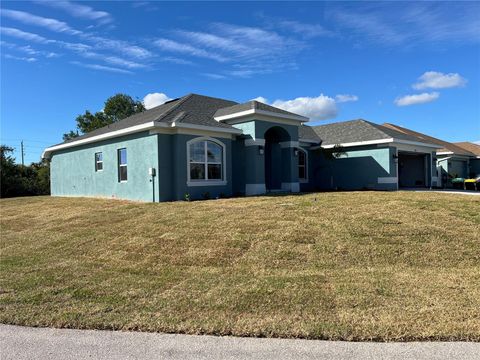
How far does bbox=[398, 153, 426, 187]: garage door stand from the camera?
91.1 feet

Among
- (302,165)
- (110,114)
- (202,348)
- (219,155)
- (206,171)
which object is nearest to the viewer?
(202,348)

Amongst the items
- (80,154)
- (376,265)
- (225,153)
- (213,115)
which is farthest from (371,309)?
(80,154)

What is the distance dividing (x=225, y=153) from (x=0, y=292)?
40.3ft

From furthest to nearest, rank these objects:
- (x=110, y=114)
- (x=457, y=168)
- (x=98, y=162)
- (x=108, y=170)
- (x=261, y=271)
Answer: (x=110, y=114)
(x=457, y=168)
(x=98, y=162)
(x=108, y=170)
(x=261, y=271)

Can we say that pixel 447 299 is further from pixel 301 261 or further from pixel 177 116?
pixel 177 116

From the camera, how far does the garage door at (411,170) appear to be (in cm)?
2778

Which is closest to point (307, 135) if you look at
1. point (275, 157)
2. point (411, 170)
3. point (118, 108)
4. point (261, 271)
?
point (275, 157)

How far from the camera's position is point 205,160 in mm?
17344

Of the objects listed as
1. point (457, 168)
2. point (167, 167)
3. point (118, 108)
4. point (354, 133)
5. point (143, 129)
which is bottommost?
point (457, 168)

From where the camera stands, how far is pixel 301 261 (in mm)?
7848

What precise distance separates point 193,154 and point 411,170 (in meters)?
18.1

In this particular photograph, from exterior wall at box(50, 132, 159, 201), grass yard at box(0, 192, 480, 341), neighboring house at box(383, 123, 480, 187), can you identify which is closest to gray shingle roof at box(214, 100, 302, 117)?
exterior wall at box(50, 132, 159, 201)

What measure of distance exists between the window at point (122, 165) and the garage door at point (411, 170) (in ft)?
61.0

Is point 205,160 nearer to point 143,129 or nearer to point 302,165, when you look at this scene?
point 143,129
